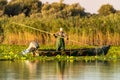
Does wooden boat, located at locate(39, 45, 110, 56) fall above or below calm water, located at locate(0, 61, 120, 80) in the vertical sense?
above

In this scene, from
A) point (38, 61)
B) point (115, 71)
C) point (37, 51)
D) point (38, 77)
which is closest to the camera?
point (38, 77)

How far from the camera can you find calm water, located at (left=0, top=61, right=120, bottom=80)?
69.6ft

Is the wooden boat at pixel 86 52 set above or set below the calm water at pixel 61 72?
above

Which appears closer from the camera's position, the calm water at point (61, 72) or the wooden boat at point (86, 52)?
the calm water at point (61, 72)

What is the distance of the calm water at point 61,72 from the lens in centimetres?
2120

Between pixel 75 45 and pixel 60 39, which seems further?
pixel 75 45

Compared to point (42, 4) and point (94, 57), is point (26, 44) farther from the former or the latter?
point (42, 4)

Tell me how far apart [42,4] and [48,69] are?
5084cm

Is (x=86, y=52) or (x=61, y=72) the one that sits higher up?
(x=86, y=52)

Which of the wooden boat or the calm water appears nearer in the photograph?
the calm water

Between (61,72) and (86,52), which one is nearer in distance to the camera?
(61,72)

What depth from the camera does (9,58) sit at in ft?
103

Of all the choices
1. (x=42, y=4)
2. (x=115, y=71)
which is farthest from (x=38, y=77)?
(x=42, y=4)

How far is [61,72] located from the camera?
23.4 meters
